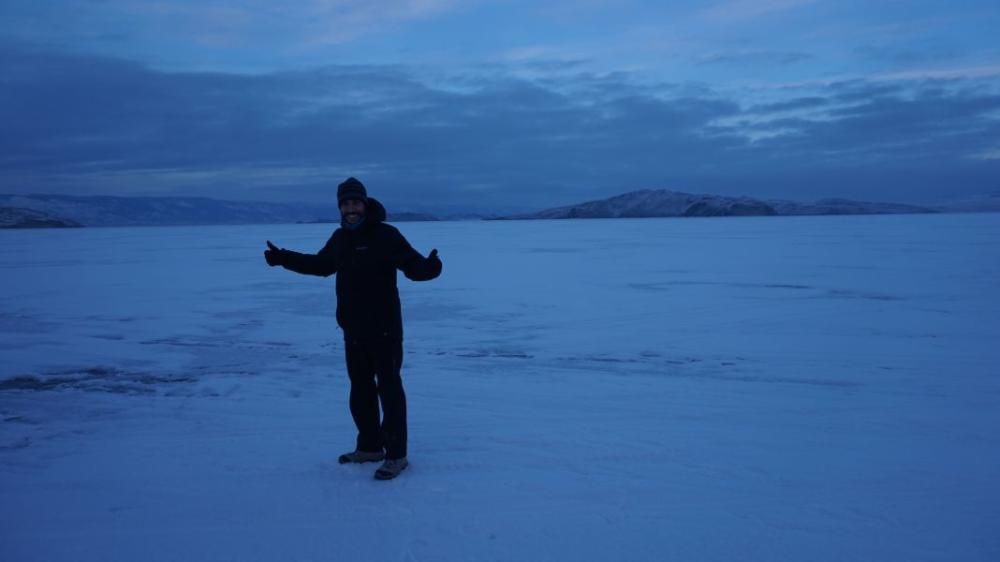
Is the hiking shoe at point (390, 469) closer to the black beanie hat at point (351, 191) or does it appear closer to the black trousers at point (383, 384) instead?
the black trousers at point (383, 384)

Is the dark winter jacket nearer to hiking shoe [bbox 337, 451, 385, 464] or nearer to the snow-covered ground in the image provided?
hiking shoe [bbox 337, 451, 385, 464]

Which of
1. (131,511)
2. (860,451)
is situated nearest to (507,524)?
(131,511)

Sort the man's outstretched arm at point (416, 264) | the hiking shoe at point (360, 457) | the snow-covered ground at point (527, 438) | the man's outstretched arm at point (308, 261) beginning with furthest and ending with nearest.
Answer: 1. the hiking shoe at point (360, 457)
2. the man's outstretched arm at point (308, 261)
3. the man's outstretched arm at point (416, 264)
4. the snow-covered ground at point (527, 438)

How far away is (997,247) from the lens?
22.7m

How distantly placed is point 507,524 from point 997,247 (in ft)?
82.7

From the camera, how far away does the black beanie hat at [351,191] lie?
379 centimetres

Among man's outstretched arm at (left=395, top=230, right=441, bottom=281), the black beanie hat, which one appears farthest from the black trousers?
the black beanie hat

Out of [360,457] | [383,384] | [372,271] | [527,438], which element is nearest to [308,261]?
[372,271]

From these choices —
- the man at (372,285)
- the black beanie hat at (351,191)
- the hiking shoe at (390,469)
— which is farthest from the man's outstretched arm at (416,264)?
the hiking shoe at (390,469)

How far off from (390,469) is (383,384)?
471 millimetres

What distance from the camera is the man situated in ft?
12.5

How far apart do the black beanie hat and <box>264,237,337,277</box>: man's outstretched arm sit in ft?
0.94

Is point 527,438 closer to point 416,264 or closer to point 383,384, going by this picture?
point 383,384

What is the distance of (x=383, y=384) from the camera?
3936 millimetres
